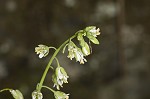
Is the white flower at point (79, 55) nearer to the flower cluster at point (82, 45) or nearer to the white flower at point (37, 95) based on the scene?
the flower cluster at point (82, 45)

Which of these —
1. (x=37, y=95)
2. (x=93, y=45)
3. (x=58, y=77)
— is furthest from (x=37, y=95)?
(x=93, y=45)

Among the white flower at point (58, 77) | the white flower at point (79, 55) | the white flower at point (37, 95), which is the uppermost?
the white flower at point (79, 55)

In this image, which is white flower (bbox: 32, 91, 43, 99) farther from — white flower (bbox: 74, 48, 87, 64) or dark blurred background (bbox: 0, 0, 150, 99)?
dark blurred background (bbox: 0, 0, 150, 99)

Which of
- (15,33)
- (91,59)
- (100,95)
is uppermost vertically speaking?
(15,33)

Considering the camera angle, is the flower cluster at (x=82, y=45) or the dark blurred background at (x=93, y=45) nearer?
the flower cluster at (x=82, y=45)

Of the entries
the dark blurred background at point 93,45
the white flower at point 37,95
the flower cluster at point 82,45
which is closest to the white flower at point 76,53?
the flower cluster at point 82,45

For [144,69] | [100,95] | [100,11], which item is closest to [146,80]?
[144,69]

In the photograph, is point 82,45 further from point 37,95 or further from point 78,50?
point 37,95

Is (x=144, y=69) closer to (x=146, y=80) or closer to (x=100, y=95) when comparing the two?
(x=146, y=80)
